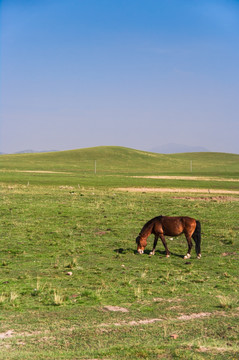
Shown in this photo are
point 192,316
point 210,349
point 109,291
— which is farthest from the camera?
point 109,291

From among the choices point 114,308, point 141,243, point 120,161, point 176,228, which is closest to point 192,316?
point 114,308

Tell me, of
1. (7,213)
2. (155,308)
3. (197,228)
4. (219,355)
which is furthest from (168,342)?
(7,213)

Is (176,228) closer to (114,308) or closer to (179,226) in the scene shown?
(179,226)

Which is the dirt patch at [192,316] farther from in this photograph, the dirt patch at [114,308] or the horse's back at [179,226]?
the horse's back at [179,226]

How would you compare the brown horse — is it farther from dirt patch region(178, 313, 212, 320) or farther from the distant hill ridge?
the distant hill ridge

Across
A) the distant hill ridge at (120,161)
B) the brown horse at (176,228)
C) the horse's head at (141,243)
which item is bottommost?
the horse's head at (141,243)

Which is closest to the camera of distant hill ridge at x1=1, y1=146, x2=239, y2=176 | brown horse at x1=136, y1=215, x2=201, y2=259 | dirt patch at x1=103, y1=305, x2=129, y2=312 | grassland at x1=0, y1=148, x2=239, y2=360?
grassland at x1=0, y1=148, x2=239, y2=360

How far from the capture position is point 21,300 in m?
11.8

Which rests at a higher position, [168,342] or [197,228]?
[197,228]

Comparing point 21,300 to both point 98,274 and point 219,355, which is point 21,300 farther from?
point 219,355

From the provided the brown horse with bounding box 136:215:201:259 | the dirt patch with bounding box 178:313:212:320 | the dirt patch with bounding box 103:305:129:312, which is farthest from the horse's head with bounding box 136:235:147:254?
the dirt patch with bounding box 178:313:212:320

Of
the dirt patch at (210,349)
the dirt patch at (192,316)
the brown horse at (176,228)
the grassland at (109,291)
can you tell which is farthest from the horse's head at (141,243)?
the dirt patch at (210,349)

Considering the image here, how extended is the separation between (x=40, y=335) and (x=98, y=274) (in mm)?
5858

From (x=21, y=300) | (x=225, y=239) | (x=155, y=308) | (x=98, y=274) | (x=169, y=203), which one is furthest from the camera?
(x=169, y=203)
